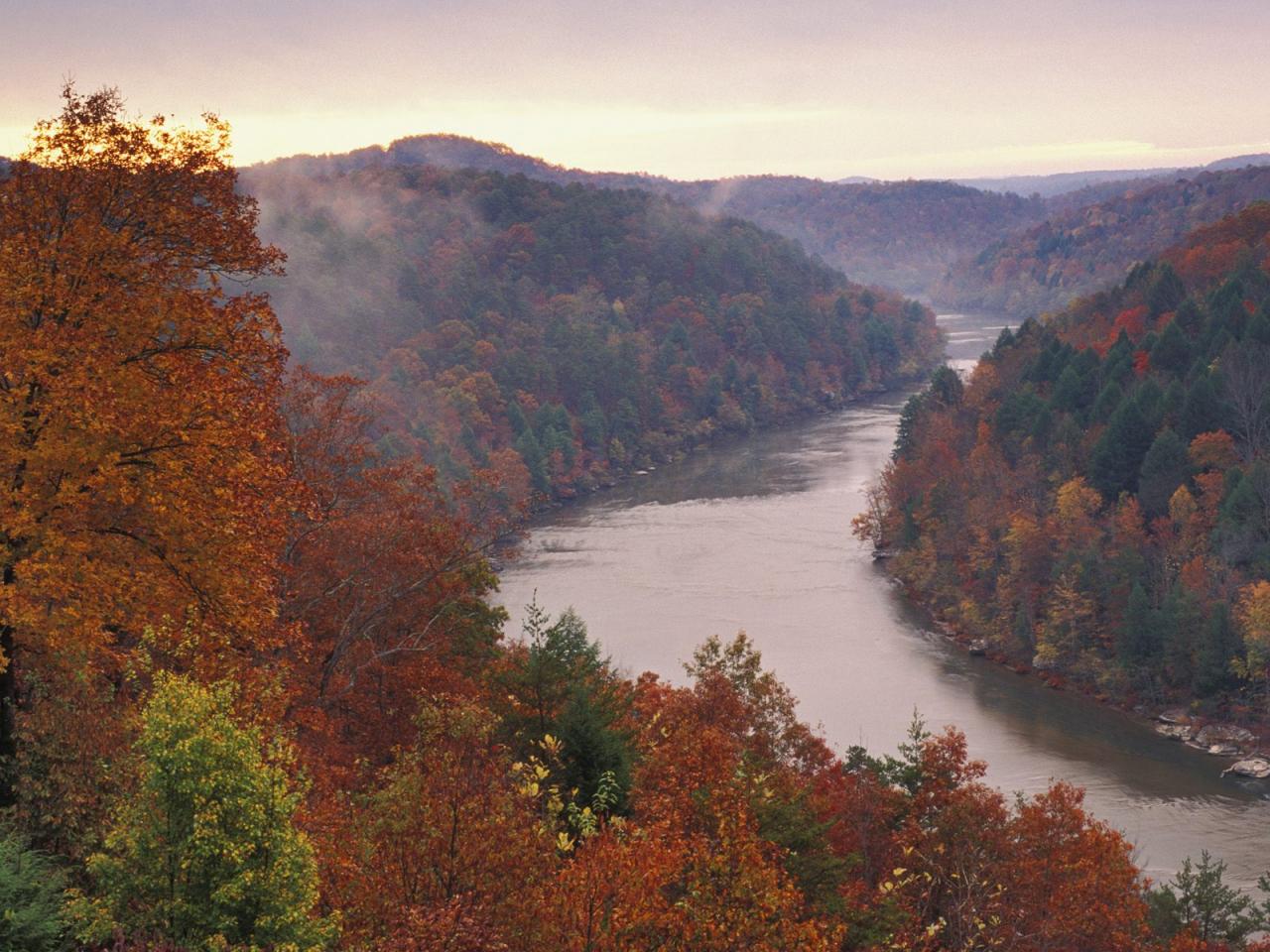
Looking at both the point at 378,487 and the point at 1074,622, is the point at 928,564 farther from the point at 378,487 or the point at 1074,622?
the point at 378,487

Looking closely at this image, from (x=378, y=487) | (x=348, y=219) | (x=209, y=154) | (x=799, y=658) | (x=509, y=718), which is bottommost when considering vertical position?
(x=799, y=658)

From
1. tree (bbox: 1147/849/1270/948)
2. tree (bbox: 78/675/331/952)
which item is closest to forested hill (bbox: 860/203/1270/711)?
tree (bbox: 1147/849/1270/948)

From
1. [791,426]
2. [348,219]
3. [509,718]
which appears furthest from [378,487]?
[348,219]

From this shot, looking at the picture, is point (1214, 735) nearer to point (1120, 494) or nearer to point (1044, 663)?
point (1044, 663)

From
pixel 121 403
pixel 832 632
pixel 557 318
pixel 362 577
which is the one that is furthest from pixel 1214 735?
pixel 557 318

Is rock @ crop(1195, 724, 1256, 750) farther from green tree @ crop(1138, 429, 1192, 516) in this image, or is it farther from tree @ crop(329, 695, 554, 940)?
tree @ crop(329, 695, 554, 940)

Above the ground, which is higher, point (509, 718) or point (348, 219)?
point (348, 219)

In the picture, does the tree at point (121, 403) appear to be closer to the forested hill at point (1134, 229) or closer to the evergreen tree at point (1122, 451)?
the evergreen tree at point (1122, 451)
